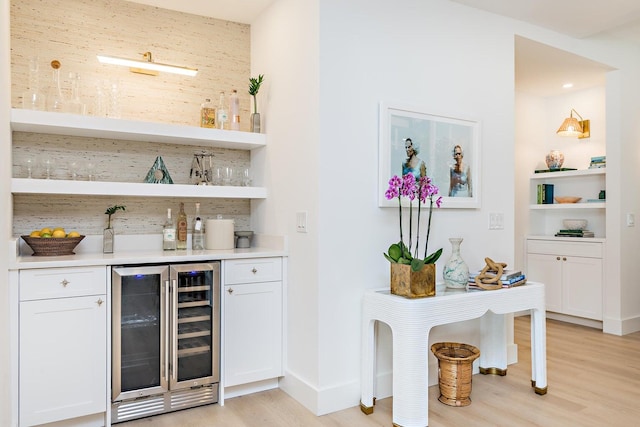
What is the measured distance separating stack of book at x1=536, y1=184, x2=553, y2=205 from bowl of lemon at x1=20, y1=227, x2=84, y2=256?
466 cm

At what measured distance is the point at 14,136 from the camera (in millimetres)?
2768

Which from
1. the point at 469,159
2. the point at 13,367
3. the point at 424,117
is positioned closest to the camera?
the point at 13,367

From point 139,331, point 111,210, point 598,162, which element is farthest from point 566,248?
point 111,210

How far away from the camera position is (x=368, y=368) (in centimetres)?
264

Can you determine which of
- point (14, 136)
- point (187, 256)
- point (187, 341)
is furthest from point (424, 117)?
point (14, 136)

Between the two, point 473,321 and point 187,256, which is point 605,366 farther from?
point 187,256

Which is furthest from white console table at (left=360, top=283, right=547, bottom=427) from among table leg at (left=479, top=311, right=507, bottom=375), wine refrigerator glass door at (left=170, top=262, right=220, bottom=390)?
wine refrigerator glass door at (left=170, top=262, right=220, bottom=390)

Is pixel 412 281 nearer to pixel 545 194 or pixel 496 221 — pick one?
pixel 496 221

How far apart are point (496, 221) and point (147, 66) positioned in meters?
2.66

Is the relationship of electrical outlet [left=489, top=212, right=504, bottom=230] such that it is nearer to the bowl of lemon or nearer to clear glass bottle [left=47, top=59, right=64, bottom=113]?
the bowl of lemon

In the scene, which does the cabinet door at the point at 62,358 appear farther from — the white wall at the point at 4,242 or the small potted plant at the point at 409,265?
the small potted plant at the point at 409,265

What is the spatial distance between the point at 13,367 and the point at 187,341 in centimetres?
84

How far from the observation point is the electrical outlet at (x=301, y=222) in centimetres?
278

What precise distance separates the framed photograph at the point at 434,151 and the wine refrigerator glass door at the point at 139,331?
54.9 inches
